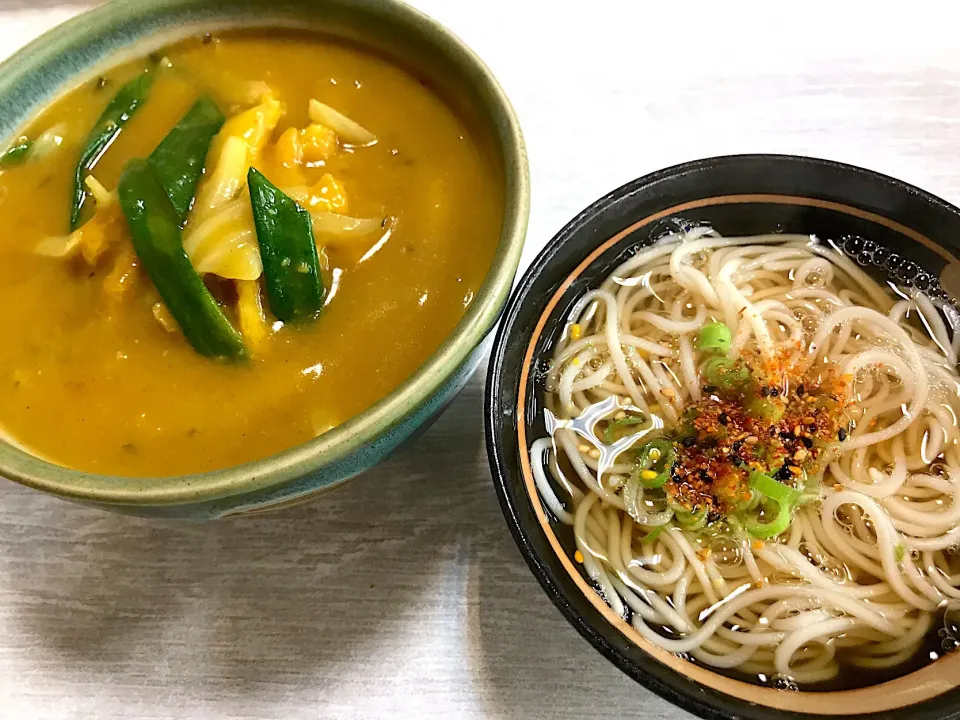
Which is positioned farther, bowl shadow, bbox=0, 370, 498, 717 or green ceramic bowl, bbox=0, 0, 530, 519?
bowl shadow, bbox=0, 370, 498, 717

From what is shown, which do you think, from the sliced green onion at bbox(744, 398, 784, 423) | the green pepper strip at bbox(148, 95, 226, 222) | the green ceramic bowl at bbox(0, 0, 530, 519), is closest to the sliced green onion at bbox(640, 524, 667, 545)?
the sliced green onion at bbox(744, 398, 784, 423)

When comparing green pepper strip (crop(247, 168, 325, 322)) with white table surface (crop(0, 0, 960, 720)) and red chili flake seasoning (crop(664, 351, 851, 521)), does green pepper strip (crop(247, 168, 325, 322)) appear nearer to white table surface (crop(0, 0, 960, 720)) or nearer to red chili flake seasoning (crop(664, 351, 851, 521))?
white table surface (crop(0, 0, 960, 720))

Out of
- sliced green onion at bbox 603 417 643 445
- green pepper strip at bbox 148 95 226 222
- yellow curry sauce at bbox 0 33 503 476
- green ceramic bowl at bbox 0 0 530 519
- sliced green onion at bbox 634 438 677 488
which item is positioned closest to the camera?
green ceramic bowl at bbox 0 0 530 519

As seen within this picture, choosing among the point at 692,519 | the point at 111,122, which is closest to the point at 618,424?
the point at 692,519

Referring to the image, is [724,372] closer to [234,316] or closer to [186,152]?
[234,316]

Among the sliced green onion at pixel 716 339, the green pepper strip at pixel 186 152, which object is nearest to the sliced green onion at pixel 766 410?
the sliced green onion at pixel 716 339

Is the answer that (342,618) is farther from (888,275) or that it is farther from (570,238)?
(888,275)
